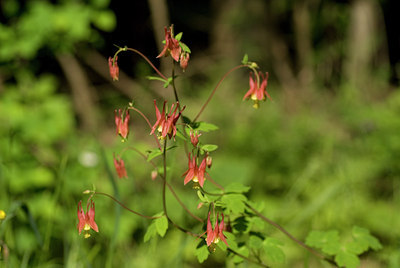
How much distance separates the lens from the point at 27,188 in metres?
3.53

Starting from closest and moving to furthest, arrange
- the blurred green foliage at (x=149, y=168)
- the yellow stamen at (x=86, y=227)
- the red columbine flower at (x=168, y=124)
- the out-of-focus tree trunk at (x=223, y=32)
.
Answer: the red columbine flower at (x=168, y=124), the yellow stamen at (x=86, y=227), the blurred green foliage at (x=149, y=168), the out-of-focus tree trunk at (x=223, y=32)

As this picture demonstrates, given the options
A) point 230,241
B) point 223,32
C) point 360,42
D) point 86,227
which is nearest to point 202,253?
point 230,241

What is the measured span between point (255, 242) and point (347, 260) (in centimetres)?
38

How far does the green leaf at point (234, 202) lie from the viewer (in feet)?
4.91

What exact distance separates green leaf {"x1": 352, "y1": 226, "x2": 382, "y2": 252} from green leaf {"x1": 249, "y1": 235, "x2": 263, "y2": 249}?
45 cm

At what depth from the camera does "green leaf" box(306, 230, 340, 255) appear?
5.73 ft

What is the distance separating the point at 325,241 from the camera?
1.79 meters

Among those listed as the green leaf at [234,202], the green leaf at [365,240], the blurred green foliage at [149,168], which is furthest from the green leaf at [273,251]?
the blurred green foliage at [149,168]

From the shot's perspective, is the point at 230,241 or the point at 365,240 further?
the point at 365,240

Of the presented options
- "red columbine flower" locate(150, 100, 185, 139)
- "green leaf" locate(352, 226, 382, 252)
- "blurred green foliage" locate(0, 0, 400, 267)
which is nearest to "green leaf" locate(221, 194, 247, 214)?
"red columbine flower" locate(150, 100, 185, 139)

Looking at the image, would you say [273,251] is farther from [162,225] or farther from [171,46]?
[171,46]

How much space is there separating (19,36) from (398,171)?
351 centimetres

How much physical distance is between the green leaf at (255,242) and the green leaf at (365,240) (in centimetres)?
45

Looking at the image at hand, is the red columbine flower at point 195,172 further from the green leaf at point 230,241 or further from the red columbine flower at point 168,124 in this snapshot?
the green leaf at point 230,241
